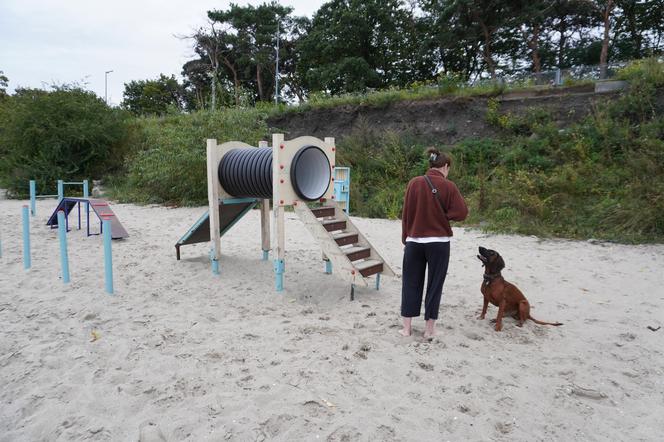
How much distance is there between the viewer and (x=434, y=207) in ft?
11.4

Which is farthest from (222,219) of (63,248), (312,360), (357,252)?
(312,360)

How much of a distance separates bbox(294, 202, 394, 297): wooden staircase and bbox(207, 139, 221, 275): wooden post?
1371mm

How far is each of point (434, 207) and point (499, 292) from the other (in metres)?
1.12

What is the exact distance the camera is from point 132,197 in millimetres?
14609

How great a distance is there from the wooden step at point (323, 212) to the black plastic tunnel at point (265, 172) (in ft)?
0.49

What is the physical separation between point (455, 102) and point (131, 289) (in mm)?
12757

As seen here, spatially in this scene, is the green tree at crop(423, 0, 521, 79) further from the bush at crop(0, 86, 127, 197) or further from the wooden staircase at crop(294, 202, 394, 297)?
the wooden staircase at crop(294, 202, 394, 297)

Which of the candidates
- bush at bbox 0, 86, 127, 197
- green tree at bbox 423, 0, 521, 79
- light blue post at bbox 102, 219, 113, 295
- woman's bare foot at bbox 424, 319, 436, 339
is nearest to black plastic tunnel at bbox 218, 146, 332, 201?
light blue post at bbox 102, 219, 113, 295

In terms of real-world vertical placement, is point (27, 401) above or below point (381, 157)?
below

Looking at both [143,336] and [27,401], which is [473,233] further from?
[27,401]

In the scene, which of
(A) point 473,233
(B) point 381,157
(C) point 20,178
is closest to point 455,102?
(B) point 381,157

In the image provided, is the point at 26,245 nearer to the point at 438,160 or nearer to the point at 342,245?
the point at 342,245

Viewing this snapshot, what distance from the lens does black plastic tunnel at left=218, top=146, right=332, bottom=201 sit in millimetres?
5172

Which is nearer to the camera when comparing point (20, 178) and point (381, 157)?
point (381, 157)
